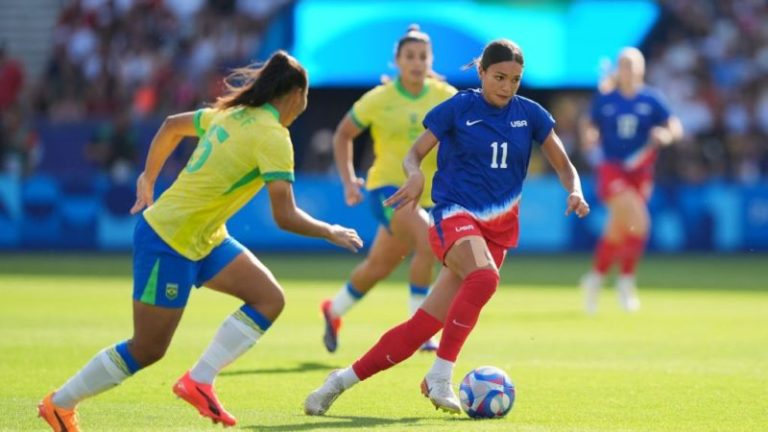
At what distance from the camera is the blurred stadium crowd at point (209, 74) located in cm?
2791

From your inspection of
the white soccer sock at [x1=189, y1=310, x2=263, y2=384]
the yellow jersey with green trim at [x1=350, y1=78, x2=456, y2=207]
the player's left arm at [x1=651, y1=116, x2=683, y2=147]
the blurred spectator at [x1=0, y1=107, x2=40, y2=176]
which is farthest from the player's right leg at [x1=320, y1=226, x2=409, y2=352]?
the blurred spectator at [x1=0, y1=107, x2=40, y2=176]

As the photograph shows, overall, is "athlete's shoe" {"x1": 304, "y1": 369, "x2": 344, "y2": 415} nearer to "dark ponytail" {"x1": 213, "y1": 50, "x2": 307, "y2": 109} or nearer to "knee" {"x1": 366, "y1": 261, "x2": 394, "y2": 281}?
"dark ponytail" {"x1": 213, "y1": 50, "x2": 307, "y2": 109}

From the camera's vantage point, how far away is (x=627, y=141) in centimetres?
1811

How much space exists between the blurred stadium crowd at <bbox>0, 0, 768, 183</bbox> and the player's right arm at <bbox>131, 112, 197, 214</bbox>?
18513mm

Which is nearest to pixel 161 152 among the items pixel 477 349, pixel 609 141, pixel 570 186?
pixel 570 186

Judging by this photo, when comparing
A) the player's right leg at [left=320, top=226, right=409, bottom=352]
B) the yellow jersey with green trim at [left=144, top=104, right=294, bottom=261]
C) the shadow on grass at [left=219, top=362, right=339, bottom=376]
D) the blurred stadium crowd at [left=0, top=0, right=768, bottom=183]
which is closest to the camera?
the yellow jersey with green trim at [left=144, top=104, right=294, bottom=261]

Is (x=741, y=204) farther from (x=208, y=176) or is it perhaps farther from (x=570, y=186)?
(x=208, y=176)

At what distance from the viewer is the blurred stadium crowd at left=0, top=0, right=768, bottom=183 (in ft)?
91.6

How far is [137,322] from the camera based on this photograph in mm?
8258

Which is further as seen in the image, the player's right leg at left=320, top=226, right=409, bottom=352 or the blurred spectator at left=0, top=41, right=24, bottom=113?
the blurred spectator at left=0, top=41, right=24, bottom=113

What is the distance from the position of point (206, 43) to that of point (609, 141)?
13.5 metres

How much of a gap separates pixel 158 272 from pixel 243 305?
0.63 metres

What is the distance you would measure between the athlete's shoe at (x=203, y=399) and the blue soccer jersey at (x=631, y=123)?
1048 cm

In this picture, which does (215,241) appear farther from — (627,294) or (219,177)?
(627,294)
